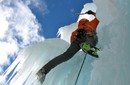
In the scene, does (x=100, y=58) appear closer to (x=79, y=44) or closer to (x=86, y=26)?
(x=79, y=44)

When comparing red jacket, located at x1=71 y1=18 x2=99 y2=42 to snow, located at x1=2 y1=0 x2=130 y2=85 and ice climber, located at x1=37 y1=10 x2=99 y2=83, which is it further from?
snow, located at x1=2 y1=0 x2=130 y2=85

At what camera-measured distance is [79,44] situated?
24.4 feet

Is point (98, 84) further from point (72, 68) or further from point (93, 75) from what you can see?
point (72, 68)

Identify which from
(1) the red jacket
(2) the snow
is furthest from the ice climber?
(2) the snow

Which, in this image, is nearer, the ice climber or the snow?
the snow

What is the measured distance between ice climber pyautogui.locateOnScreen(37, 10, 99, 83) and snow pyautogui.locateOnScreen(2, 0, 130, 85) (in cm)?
21

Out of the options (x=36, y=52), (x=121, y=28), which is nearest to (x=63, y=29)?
(x=36, y=52)

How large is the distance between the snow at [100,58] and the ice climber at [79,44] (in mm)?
208

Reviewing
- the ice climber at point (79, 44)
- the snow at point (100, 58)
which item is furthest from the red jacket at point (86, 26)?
the snow at point (100, 58)

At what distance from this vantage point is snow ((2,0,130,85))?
6984 mm

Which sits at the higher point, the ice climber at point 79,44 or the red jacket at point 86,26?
the red jacket at point 86,26

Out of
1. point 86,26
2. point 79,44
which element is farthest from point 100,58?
point 86,26

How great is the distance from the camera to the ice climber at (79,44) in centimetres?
716

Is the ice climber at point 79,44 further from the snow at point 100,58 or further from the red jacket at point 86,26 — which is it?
the snow at point 100,58
